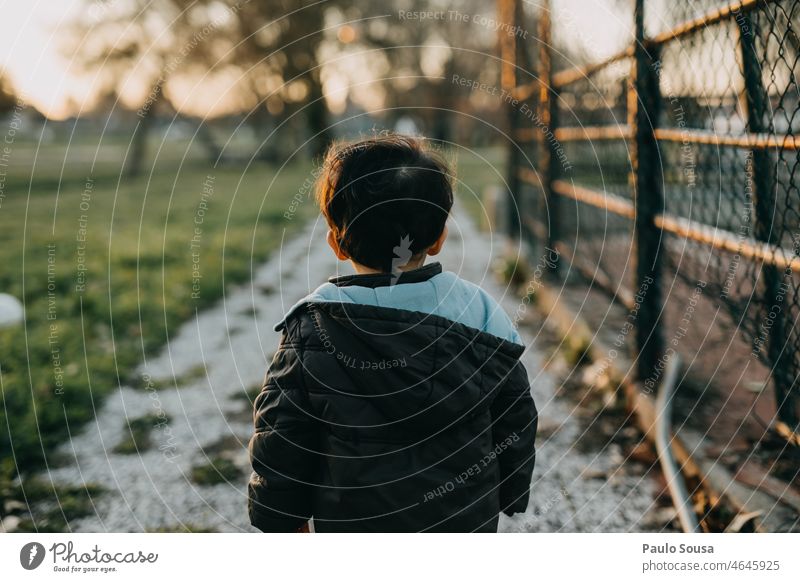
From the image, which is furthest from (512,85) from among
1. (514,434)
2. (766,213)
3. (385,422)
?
(385,422)

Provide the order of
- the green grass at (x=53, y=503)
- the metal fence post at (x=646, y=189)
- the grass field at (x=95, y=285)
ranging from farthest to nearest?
the grass field at (x=95, y=285), the metal fence post at (x=646, y=189), the green grass at (x=53, y=503)

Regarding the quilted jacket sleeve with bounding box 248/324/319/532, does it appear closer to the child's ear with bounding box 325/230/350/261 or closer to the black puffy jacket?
the black puffy jacket

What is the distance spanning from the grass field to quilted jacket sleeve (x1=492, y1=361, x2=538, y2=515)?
121 centimetres

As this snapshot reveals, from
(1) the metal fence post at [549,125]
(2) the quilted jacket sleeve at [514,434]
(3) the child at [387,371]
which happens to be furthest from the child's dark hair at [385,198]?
(1) the metal fence post at [549,125]

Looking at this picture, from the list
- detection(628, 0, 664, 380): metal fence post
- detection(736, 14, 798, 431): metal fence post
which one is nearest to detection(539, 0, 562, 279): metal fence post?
detection(628, 0, 664, 380): metal fence post

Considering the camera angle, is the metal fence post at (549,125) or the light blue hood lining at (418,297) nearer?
the light blue hood lining at (418,297)

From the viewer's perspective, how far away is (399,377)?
1.25 m

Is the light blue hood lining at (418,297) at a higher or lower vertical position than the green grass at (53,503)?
higher

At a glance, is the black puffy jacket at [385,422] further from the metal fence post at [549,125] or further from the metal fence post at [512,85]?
the metal fence post at [512,85]

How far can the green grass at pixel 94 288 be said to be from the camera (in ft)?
9.75

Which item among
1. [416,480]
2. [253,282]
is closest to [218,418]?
[416,480]

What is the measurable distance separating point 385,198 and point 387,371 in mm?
308

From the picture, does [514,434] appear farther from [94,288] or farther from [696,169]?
[94,288]

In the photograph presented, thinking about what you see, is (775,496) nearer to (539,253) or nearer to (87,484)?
(87,484)
